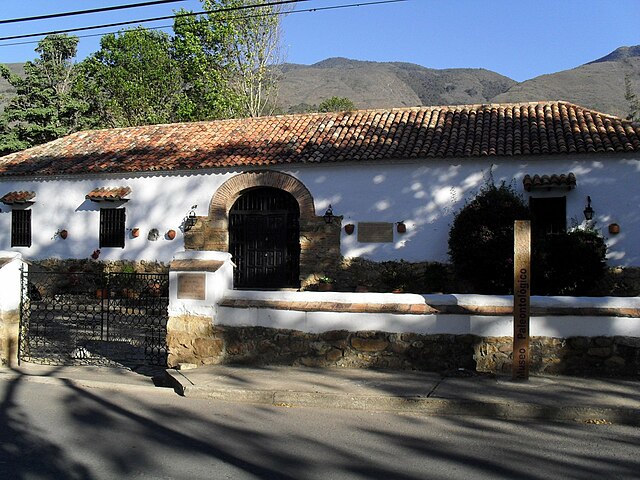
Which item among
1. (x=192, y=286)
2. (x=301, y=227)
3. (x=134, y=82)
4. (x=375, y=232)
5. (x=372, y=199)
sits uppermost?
(x=134, y=82)

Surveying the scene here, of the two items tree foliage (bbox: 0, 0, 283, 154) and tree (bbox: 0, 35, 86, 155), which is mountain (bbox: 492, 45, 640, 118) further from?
tree (bbox: 0, 35, 86, 155)

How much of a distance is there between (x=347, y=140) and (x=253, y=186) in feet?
9.71

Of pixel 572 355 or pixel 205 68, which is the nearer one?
pixel 572 355

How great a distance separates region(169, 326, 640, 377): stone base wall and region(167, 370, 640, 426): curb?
52.8 inches

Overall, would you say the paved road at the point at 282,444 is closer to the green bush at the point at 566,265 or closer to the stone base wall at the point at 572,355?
the stone base wall at the point at 572,355

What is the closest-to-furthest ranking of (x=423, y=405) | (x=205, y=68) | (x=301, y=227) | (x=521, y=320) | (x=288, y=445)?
(x=288, y=445)
(x=423, y=405)
(x=521, y=320)
(x=301, y=227)
(x=205, y=68)

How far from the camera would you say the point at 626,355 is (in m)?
8.36

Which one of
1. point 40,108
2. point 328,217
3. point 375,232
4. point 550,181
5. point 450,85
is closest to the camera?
point 550,181

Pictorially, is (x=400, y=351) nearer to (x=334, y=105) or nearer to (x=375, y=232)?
(x=375, y=232)

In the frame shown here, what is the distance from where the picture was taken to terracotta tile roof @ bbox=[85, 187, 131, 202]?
765 inches

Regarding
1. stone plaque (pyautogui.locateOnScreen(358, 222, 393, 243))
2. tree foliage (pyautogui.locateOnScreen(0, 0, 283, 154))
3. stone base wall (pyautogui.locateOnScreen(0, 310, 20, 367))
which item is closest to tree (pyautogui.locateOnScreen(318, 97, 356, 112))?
tree foliage (pyautogui.locateOnScreen(0, 0, 283, 154))

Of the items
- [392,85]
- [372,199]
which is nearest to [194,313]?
[372,199]

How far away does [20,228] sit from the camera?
21125 mm

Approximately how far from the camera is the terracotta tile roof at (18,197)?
67.2 ft
